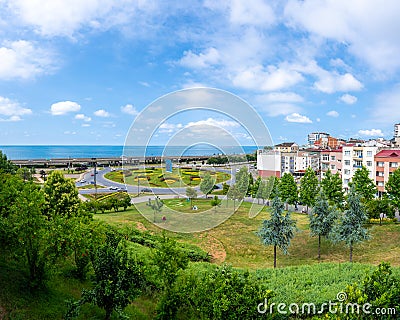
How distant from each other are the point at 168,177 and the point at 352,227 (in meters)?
11.8

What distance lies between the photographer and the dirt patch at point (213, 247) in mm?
19231

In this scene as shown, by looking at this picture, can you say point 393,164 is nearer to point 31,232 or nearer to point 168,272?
point 168,272

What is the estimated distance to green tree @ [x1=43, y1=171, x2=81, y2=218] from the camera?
20.6 m

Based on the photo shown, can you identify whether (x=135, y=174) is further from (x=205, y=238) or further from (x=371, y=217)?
(x=371, y=217)

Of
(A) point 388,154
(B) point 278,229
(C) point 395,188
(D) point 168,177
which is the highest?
(A) point 388,154

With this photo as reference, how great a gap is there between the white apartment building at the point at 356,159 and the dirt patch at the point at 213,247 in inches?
936

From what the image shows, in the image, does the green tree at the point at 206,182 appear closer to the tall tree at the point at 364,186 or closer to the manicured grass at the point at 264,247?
the manicured grass at the point at 264,247

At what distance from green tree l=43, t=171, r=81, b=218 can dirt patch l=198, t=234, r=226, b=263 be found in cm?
882

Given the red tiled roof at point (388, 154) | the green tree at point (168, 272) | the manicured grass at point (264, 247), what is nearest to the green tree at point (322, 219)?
the manicured grass at point (264, 247)

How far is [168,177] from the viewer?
12984 mm

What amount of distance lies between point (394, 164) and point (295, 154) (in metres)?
22.5

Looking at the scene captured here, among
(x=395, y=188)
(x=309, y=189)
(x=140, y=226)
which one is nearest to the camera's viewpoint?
(x=140, y=226)

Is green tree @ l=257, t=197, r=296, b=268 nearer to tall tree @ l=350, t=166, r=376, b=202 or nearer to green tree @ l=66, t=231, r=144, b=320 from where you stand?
green tree @ l=66, t=231, r=144, b=320

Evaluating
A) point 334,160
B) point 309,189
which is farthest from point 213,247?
point 334,160
